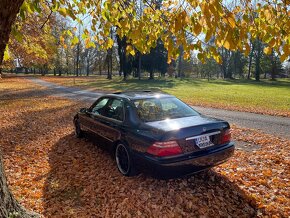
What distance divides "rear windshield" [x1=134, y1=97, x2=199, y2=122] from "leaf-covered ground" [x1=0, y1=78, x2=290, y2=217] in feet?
3.95

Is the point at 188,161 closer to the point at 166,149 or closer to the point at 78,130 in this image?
the point at 166,149

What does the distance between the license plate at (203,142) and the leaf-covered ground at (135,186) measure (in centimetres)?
81

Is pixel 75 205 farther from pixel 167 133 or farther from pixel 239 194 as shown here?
pixel 239 194

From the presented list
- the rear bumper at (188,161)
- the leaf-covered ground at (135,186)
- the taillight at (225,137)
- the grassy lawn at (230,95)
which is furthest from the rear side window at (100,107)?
the grassy lawn at (230,95)

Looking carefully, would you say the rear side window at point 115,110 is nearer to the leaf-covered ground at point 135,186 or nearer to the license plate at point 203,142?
the leaf-covered ground at point 135,186

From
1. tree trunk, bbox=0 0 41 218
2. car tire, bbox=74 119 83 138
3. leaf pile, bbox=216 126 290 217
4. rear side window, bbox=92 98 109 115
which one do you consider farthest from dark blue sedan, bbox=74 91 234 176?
tree trunk, bbox=0 0 41 218

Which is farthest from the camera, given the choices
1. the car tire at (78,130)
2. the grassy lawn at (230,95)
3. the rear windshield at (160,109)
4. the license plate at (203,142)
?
the grassy lawn at (230,95)

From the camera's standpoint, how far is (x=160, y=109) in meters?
4.89

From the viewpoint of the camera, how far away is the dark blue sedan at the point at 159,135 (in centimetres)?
386

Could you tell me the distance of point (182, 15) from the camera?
7.89ft

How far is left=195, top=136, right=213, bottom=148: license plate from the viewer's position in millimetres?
4020

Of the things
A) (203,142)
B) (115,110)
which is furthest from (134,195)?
(115,110)

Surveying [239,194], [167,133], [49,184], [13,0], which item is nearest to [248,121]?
[239,194]

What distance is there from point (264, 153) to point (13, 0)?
6.18 meters
